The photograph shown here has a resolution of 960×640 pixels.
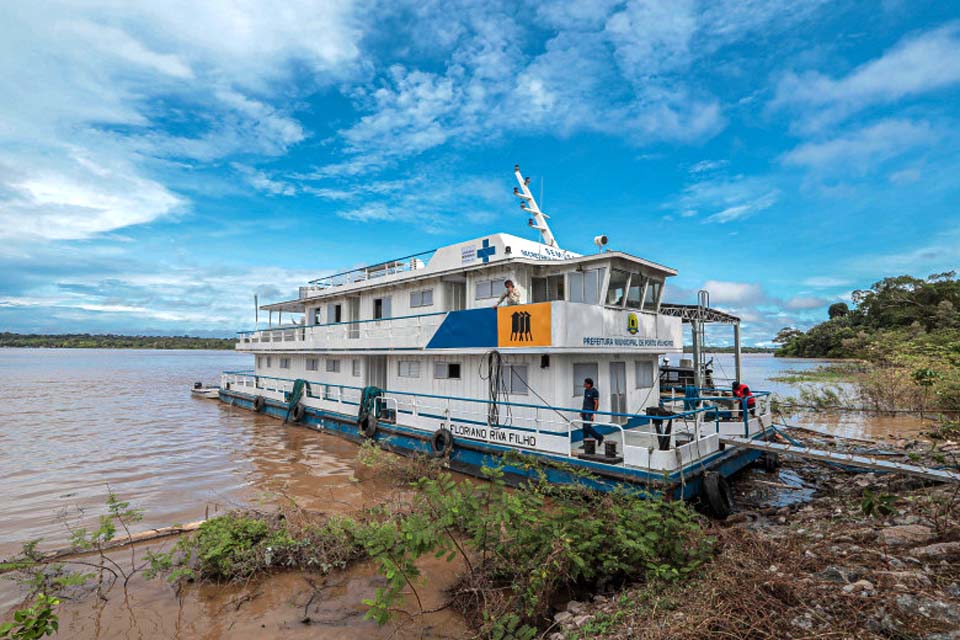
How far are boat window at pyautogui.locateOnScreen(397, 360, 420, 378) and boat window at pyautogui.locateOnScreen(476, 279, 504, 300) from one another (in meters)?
2.93

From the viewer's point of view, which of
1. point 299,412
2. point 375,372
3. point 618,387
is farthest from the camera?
point 299,412

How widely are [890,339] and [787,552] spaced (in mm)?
36647

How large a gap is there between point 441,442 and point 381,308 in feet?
20.2

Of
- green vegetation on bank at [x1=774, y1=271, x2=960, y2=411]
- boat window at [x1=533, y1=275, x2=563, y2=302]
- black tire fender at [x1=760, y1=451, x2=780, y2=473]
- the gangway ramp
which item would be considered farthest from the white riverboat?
green vegetation on bank at [x1=774, y1=271, x2=960, y2=411]

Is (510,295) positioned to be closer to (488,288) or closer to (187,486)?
(488,288)

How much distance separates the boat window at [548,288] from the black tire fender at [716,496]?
536 centimetres

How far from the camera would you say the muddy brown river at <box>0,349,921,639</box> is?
5625mm

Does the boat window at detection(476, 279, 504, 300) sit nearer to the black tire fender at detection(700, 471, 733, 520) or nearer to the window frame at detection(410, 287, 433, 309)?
the window frame at detection(410, 287, 433, 309)

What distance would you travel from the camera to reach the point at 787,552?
16.0ft

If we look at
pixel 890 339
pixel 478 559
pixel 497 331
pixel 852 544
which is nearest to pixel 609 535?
pixel 478 559

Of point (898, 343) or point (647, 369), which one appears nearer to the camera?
point (647, 369)

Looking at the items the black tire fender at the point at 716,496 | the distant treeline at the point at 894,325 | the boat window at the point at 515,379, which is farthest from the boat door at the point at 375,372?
the distant treeline at the point at 894,325

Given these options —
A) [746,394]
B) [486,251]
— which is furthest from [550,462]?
[486,251]

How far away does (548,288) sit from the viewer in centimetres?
1224
